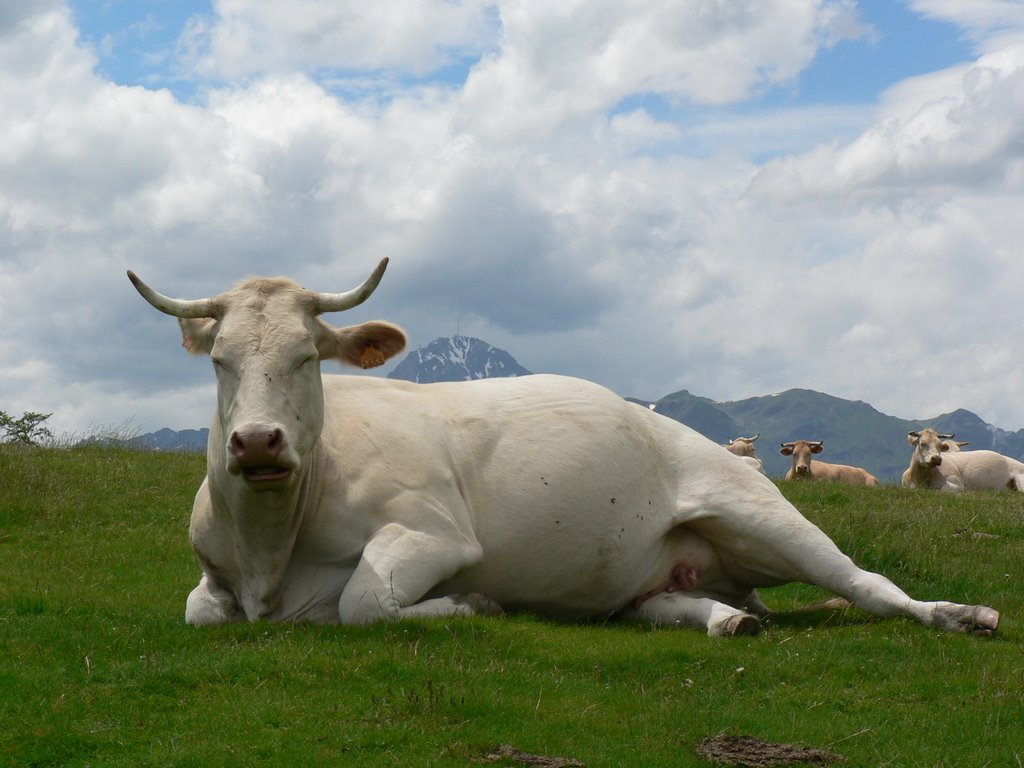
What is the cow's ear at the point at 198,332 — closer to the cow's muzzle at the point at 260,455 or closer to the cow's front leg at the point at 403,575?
the cow's muzzle at the point at 260,455

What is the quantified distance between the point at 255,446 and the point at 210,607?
196 centimetres

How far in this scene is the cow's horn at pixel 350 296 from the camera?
30.3ft

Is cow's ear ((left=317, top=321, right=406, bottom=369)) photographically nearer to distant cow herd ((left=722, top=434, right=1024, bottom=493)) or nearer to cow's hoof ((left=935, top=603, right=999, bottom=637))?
cow's hoof ((left=935, top=603, right=999, bottom=637))

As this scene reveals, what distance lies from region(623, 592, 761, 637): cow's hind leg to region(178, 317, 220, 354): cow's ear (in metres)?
4.12

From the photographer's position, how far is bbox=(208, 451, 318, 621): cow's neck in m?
8.89

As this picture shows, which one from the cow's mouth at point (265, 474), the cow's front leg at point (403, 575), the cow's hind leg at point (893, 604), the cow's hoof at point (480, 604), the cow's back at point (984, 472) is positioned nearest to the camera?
the cow's mouth at point (265, 474)

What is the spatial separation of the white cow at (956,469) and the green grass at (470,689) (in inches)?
954

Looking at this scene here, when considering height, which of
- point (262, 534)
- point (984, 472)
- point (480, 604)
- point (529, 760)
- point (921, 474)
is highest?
point (984, 472)

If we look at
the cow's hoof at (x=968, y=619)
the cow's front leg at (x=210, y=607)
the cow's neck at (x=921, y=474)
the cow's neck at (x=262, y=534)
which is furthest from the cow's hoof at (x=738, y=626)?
the cow's neck at (x=921, y=474)

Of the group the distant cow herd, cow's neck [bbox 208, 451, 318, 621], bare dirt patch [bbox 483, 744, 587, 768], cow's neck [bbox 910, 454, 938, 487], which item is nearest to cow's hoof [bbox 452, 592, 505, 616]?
cow's neck [bbox 208, 451, 318, 621]

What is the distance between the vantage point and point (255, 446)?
26.6 ft

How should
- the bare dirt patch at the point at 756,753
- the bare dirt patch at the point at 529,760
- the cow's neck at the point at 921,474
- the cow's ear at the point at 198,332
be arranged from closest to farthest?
the bare dirt patch at the point at 529,760, the bare dirt patch at the point at 756,753, the cow's ear at the point at 198,332, the cow's neck at the point at 921,474

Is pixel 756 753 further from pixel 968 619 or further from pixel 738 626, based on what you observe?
pixel 968 619

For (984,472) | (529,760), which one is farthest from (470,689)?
(984,472)
